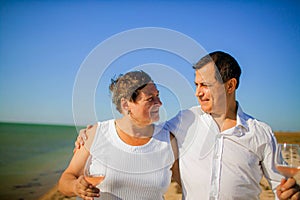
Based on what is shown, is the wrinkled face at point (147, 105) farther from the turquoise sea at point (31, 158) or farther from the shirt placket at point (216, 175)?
the turquoise sea at point (31, 158)

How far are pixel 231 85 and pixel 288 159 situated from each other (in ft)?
1.85

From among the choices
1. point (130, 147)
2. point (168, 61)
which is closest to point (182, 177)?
point (130, 147)

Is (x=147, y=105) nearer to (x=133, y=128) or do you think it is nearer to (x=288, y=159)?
(x=133, y=128)

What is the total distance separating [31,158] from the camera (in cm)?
1501

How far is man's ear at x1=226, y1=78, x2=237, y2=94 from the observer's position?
5.92 feet

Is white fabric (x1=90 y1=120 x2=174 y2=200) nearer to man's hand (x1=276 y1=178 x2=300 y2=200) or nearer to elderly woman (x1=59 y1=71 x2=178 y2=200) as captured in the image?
elderly woman (x1=59 y1=71 x2=178 y2=200)

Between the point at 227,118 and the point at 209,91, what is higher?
the point at 209,91

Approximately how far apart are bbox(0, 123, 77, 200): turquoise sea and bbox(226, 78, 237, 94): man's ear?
12.1 ft

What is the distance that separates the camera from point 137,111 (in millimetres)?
1676

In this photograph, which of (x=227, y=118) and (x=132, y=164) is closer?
(x=132, y=164)

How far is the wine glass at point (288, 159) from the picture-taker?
1322mm

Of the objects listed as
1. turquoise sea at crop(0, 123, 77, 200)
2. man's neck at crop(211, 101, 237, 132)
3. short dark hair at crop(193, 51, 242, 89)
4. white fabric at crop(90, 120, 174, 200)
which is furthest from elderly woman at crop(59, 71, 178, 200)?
turquoise sea at crop(0, 123, 77, 200)

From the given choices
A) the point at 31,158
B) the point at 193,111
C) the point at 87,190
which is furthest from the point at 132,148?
the point at 31,158

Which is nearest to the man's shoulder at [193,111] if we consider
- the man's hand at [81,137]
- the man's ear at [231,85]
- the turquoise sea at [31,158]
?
the man's ear at [231,85]
